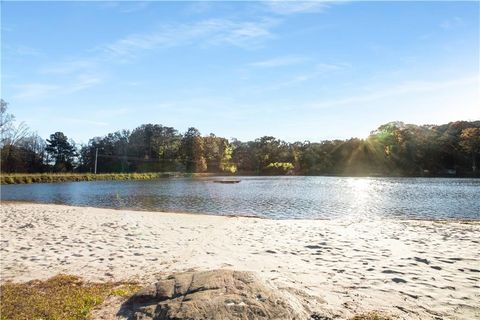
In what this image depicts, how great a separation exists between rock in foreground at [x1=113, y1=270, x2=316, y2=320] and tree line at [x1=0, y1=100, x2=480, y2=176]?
91.2 m

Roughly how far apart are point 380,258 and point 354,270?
1467 mm

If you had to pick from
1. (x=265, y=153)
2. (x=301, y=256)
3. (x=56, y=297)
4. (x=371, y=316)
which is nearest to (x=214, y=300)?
(x=371, y=316)

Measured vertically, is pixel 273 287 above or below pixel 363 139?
below

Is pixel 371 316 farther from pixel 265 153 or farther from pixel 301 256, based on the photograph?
pixel 265 153

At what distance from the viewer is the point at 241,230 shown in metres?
13.1

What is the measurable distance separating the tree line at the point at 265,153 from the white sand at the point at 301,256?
84.4m

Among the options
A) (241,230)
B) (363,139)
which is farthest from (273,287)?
(363,139)

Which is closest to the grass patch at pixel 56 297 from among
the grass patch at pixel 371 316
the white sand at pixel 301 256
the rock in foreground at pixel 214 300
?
the white sand at pixel 301 256

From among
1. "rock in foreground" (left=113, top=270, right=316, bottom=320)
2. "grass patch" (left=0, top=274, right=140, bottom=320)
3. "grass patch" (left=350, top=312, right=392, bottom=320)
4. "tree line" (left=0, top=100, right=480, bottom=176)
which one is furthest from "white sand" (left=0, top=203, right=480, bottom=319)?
"tree line" (left=0, top=100, right=480, bottom=176)

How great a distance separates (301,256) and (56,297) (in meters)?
5.46

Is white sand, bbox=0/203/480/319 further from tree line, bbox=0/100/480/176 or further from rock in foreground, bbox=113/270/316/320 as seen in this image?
tree line, bbox=0/100/480/176

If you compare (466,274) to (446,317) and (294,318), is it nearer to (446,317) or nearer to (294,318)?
(446,317)

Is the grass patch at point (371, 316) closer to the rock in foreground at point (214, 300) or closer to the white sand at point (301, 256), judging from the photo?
the white sand at point (301, 256)

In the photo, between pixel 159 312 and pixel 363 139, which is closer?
pixel 159 312
